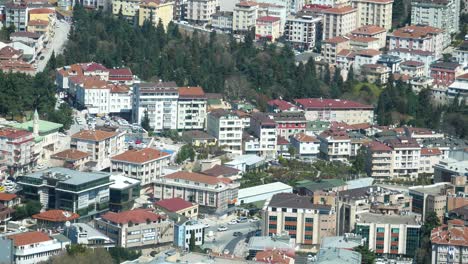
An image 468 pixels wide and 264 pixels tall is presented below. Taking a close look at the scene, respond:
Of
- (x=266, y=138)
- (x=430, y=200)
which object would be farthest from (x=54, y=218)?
(x=266, y=138)

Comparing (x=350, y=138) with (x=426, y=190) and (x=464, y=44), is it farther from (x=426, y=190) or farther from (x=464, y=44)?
(x=464, y=44)

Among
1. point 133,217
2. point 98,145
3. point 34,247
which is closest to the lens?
point 34,247

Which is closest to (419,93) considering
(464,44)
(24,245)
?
(464,44)

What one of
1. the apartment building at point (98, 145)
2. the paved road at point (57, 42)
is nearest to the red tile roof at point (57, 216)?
the apartment building at point (98, 145)

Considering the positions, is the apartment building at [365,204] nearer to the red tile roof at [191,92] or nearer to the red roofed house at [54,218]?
the red roofed house at [54,218]

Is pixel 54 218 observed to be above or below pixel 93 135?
below

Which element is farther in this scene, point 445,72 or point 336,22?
point 336,22

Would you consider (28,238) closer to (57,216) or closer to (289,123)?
(57,216)
